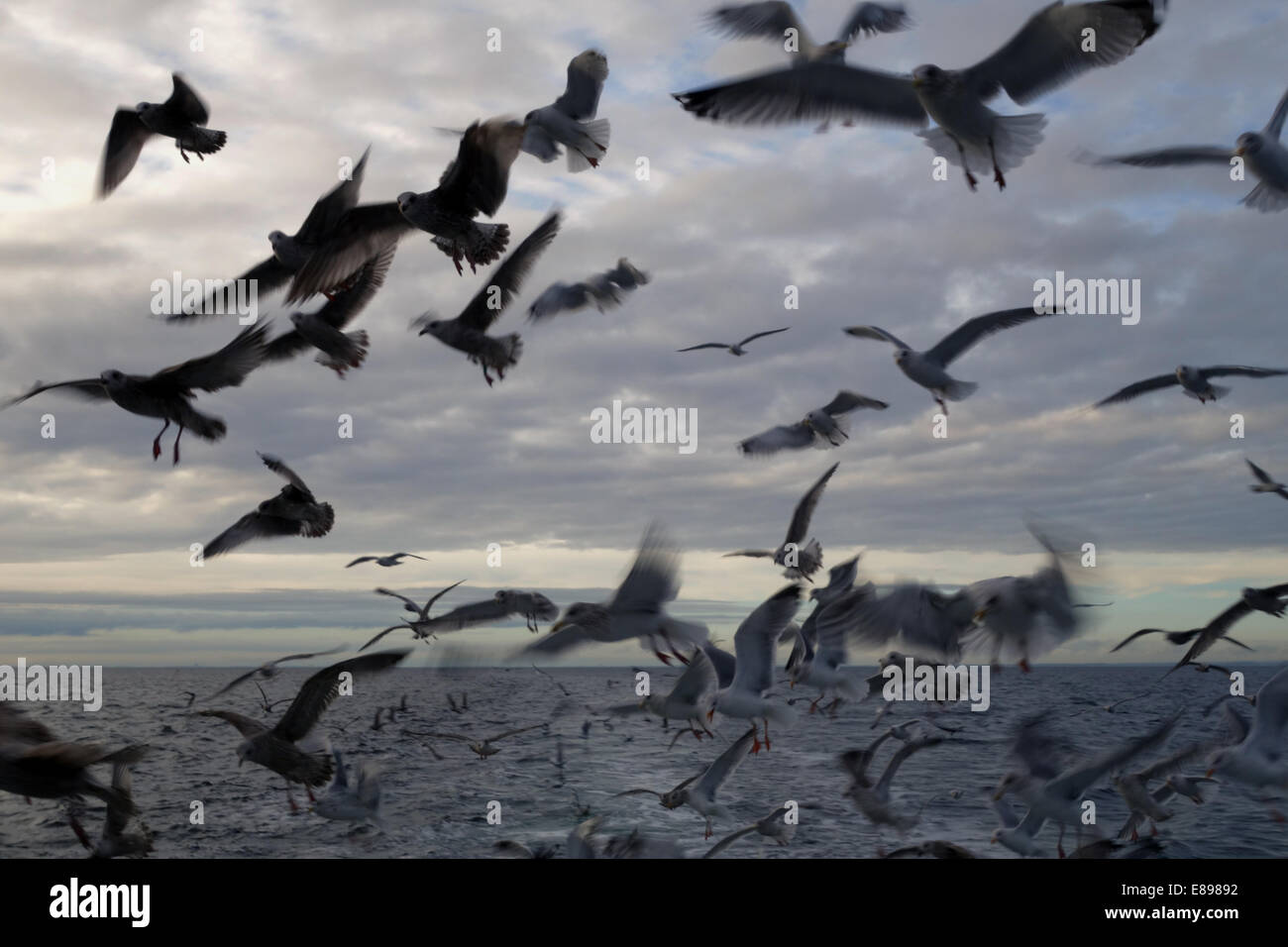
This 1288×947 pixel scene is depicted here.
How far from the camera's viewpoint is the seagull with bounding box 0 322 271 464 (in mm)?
10938

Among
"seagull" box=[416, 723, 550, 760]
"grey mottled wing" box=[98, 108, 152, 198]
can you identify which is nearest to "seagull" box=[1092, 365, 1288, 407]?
"seagull" box=[416, 723, 550, 760]

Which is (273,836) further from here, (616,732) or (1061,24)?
(616,732)

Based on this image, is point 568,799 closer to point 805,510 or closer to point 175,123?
point 805,510

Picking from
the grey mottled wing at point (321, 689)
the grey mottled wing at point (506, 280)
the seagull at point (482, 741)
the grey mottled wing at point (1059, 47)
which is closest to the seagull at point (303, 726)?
the grey mottled wing at point (321, 689)

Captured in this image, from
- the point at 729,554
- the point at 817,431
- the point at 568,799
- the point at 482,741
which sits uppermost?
the point at 817,431

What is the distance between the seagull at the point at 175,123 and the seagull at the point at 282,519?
455 cm

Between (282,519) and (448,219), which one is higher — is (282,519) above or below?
below

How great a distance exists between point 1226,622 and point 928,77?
8154mm

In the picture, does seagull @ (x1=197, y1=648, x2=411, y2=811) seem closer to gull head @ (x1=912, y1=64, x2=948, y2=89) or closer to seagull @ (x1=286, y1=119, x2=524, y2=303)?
seagull @ (x1=286, y1=119, x2=524, y2=303)

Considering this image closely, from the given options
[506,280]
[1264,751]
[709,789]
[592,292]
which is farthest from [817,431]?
[1264,751]

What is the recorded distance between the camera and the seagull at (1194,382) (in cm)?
1366

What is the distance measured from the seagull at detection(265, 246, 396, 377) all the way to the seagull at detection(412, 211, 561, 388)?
0.80 meters

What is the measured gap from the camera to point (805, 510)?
1409 cm
